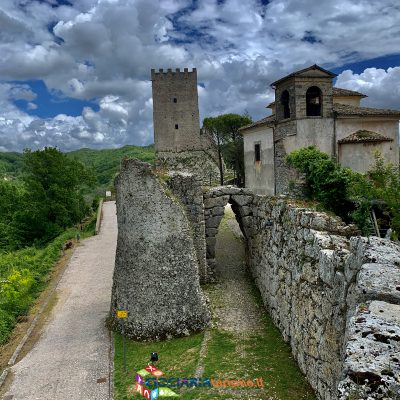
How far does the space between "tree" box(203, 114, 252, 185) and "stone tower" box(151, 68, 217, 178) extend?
104 cm

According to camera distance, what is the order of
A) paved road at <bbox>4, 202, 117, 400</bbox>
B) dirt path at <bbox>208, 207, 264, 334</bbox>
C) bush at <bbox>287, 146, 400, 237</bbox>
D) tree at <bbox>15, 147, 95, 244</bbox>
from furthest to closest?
tree at <bbox>15, 147, 95, 244</bbox> → dirt path at <bbox>208, 207, 264, 334</bbox> → bush at <bbox>287, 146, 400, 237</bbox> → paved road at <bbox>4, 202, 117, 400</bbox>

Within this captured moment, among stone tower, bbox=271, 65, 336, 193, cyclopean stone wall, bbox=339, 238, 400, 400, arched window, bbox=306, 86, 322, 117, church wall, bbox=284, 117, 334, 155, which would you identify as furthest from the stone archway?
cyclopean stone wall, bbox=339, 238, 400, 400

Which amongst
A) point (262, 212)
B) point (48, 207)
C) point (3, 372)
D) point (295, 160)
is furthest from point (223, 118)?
point (3, 372)

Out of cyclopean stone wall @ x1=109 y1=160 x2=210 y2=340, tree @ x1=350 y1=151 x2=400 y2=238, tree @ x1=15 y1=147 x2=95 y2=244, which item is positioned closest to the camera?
tree @ x1=350 y1=151 x2=400 y2=238

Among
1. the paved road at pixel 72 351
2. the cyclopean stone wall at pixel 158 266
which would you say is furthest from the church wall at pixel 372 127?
the paved road at pixel 72 351

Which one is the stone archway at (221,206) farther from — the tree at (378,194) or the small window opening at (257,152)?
the small window opening at (257,152)

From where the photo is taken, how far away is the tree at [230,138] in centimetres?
4556

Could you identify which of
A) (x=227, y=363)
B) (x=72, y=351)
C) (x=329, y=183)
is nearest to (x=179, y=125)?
(x=329, y=183)

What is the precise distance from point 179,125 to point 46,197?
18642 millimetres

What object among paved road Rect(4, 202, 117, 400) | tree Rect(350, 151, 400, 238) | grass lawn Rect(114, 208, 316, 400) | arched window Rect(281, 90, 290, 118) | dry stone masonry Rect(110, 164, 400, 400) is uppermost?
arched window Rect(281, 90, 290, 118)

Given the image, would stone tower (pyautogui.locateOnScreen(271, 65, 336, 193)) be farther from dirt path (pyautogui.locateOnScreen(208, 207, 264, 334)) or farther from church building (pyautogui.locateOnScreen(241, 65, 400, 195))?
dirt path (pyautogui.locateOnScreen(208, 207, 264, 334))

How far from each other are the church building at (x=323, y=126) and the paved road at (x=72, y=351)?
1085 cm

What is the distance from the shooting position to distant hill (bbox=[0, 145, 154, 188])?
254 ft

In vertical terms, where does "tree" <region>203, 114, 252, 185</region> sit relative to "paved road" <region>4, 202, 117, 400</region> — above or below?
above
